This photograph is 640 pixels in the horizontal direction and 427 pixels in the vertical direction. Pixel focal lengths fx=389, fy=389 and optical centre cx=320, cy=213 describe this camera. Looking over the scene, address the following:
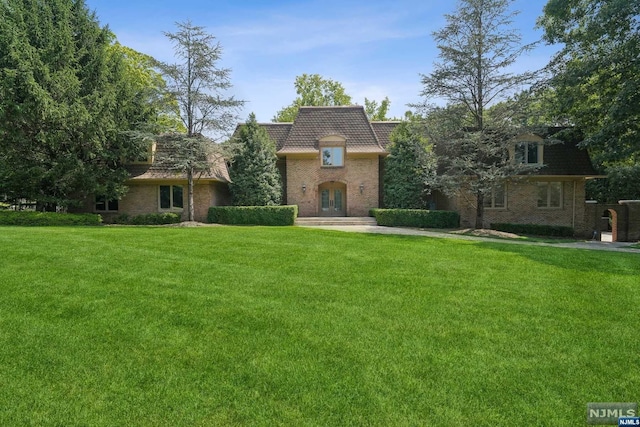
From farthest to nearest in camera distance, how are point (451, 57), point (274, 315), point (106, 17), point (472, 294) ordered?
point (106, 17) → point (451, 57) → point (472, 294) → point (274, 315)

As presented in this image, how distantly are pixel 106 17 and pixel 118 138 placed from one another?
7.43 meters

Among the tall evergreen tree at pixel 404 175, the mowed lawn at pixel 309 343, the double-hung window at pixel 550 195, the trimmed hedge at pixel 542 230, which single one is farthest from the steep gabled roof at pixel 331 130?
the mowed lawn at pixel 309 343

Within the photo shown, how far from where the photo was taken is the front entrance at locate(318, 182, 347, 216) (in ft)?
86.2

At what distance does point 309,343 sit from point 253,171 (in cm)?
1885

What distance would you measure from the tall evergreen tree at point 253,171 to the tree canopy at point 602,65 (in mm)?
15080

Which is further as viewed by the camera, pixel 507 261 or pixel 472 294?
pixel 507 261

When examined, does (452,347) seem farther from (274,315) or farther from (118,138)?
(118,138)

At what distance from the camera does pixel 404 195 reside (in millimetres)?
22875

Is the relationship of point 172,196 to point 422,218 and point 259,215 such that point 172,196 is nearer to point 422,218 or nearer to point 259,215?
point 259,215

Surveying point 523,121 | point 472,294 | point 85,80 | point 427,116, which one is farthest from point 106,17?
point 472,294

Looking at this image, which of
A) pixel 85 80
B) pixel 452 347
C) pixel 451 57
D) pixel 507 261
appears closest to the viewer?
pixel 452 347

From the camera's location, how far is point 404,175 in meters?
23.0

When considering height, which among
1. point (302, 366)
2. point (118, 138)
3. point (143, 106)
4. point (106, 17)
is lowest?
point (302, 366)

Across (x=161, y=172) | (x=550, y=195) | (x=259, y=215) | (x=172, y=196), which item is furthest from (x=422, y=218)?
(x=161, y=172)
